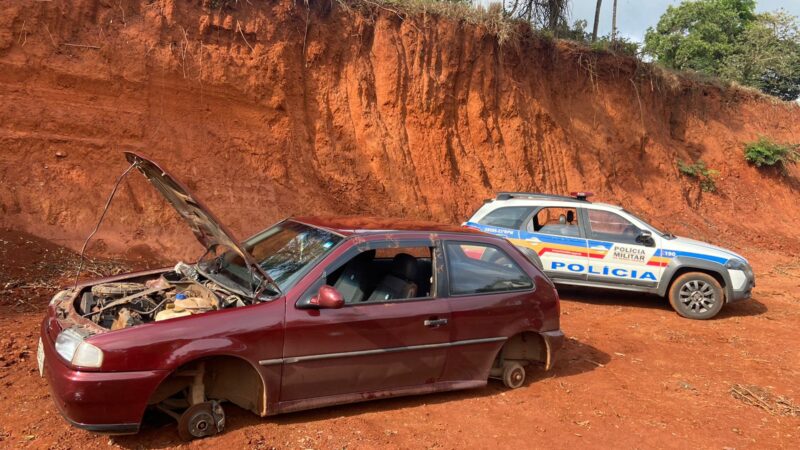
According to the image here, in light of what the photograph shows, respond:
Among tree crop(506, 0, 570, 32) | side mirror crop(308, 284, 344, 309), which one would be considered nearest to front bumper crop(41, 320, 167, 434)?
side mirror crop(308, 284, 344, 309)

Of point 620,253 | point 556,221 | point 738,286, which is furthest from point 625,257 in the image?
point 738,286

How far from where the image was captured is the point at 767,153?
21.0 m

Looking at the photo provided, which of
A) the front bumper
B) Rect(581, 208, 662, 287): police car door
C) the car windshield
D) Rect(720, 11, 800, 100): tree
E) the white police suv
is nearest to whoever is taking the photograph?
the front bumper

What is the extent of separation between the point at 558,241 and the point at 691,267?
200 centimetres

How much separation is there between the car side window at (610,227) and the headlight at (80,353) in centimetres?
726

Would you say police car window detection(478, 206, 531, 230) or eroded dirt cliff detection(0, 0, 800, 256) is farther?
eroded dirt cliff detection(0, 0, 800, 256)

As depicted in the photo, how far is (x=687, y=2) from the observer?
29.2m

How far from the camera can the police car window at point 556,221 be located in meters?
8.98

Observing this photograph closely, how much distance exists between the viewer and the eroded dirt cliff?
9.38 metres

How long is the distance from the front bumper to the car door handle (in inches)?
78.5

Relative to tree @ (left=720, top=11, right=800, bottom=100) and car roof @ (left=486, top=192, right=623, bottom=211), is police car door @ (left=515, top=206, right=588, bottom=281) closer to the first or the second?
car roof @ (left=486, top=192, right=623, bottom=211)

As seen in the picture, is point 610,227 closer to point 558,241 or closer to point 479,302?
point 558,241

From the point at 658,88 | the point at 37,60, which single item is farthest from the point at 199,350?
the point at 658,88

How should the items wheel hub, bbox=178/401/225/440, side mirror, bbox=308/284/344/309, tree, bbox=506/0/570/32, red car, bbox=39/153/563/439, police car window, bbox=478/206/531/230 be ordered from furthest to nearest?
tree, bbox=506/0/570/32 < police car window, bbox=478/206/531/230 < side mirror, bbox=308/284/344/309 < wheel hub, bbox=178/401/225/440 < red car, bbox=39/153/563/439
